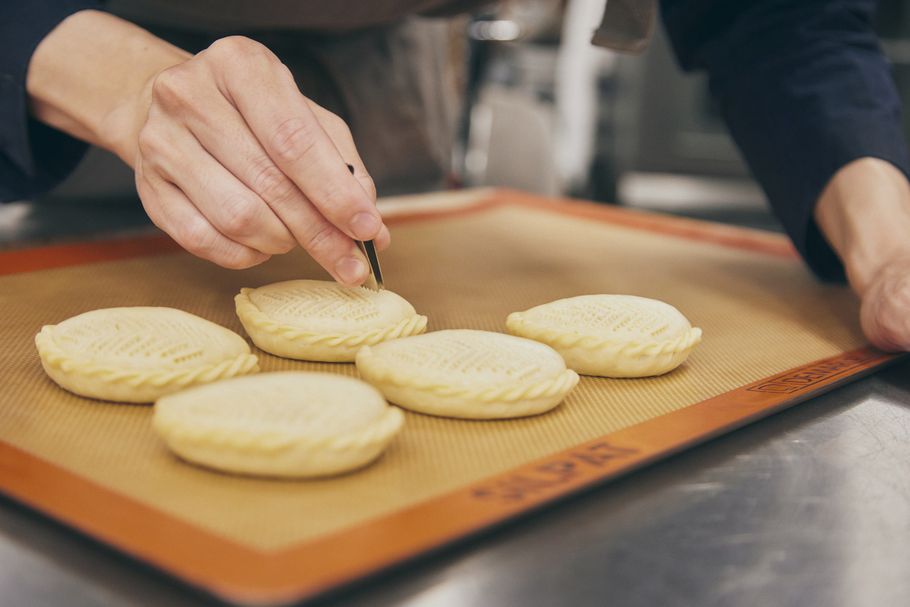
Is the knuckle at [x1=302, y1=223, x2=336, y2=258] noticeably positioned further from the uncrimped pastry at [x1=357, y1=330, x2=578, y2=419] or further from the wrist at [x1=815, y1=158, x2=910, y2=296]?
the wrist at [x1=815, y1=158, x2=910, y2=296]

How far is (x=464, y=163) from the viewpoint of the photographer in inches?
95.8

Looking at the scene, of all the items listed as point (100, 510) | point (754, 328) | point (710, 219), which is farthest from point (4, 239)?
point (710, 219)

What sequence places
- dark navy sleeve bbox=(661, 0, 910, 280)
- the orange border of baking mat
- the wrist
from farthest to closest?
dark navy sleeve bbox=(661, 0, 910, 280), the wrist, the orange border of baking mat

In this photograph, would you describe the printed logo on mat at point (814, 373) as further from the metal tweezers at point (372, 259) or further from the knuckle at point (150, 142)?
the knuckle at point (150, 142)

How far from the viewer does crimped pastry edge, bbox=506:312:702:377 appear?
0.88 m

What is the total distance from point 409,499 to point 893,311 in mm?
680

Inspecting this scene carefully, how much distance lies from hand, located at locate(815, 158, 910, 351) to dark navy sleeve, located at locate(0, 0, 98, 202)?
100 centimetres

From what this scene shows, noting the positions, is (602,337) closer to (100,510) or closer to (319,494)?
(319,494)

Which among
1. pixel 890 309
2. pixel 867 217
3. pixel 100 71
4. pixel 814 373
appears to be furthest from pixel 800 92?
pixel 100 71

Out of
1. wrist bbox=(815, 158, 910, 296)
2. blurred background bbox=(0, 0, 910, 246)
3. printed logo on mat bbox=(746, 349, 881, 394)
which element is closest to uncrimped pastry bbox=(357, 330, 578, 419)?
printed logo on mat bbox=(746, 349, 881, 394)

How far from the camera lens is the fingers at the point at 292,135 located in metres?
0.81

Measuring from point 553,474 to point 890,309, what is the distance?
1.88 ft

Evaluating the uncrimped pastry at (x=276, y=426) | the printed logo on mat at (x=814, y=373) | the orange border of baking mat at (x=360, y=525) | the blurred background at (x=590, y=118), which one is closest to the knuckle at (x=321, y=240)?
the uncrimped pastry at (x=276, y=426)

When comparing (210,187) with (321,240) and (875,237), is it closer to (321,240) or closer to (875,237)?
(321,240)
